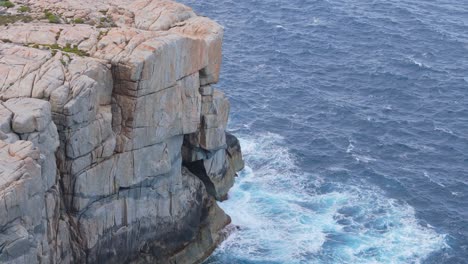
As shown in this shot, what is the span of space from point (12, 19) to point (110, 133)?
22415 millimetres

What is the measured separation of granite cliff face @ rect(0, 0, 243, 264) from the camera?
264ft

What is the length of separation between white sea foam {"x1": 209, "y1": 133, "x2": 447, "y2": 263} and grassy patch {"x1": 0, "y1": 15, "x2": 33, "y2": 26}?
121 feet

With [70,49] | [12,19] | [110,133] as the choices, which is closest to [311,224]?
[110,133]

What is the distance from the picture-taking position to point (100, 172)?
91.6 m

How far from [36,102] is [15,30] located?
18.8 metres

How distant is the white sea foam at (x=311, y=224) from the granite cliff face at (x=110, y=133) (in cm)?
522

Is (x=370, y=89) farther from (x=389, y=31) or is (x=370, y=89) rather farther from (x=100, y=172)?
(x=100, y=172)

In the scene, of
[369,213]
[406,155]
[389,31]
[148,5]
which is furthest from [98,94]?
[389,31]

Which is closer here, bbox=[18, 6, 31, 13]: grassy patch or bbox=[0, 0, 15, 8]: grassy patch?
bbox=[18, 6, 31, 13]: grassy patch

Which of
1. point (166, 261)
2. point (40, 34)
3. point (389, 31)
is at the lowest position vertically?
point (166, 261)

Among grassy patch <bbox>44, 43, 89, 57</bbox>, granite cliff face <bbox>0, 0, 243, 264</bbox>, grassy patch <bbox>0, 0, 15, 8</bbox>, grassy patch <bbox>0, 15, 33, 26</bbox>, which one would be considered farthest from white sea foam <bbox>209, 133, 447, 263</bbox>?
grassy patch <bbox>0, 0, 15, 8</bbox>

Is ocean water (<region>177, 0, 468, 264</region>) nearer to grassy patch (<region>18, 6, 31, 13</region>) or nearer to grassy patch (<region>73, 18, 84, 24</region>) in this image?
grassy patch (<region>73, 18, 84, 24</region>)

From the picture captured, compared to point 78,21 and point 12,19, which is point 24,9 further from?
point 78,21

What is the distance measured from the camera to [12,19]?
103 metres
